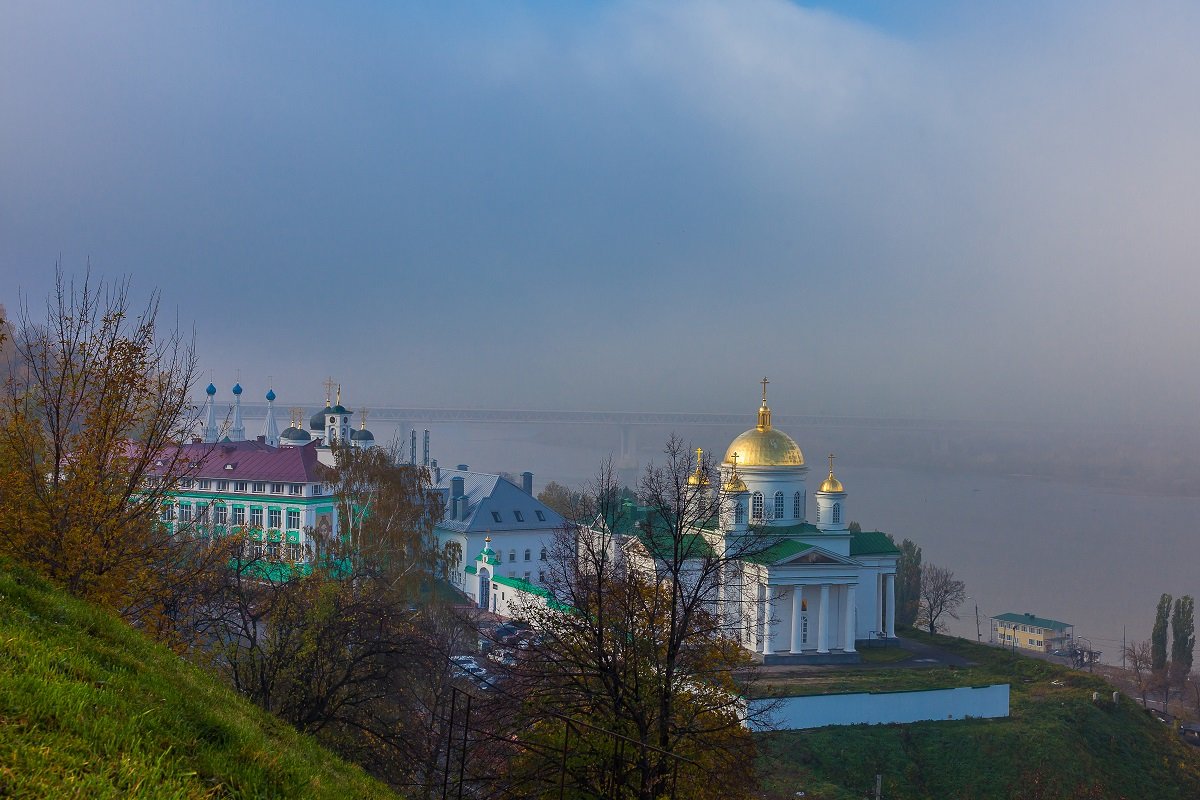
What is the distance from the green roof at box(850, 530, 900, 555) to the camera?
3197 centimetres

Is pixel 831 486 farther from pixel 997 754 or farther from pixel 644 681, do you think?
pixel 644 681

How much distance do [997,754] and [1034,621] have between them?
111 ft

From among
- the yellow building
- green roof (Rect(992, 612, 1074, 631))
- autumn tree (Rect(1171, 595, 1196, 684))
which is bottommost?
the yellow building

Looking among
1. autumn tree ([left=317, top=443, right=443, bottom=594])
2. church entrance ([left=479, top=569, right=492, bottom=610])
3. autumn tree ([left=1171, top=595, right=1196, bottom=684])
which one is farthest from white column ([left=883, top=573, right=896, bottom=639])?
autumn tree ([left=1171, top=595, right=1196, bottom=684])

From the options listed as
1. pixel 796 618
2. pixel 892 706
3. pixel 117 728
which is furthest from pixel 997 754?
pixel 117 728

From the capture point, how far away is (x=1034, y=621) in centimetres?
5262

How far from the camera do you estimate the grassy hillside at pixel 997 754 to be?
803 inches

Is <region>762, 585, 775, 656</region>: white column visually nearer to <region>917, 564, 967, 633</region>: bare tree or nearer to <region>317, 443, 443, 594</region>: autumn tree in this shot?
<region>317, 443, 443, 594</region>: autumn tree

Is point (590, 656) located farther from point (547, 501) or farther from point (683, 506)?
point (547, 501)

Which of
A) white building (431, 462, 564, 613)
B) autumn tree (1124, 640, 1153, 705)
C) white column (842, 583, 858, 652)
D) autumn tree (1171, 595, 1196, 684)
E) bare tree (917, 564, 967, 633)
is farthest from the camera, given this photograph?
bare tree (917, 564, 967, 633)

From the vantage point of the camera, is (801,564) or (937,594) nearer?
(801,564)

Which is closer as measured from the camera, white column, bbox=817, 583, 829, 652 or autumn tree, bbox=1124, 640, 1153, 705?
white column, bbox=817, 583, 829, 652

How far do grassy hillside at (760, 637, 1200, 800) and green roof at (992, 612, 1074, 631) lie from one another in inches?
1069

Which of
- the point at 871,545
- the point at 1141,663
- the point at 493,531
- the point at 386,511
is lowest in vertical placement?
the point at 1141,663
